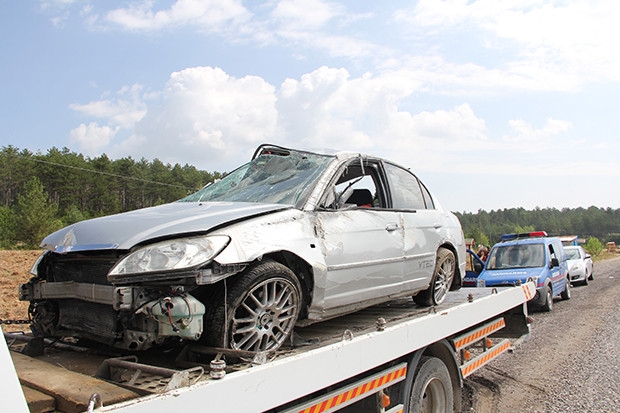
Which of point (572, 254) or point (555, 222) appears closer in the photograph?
point (572, 254)

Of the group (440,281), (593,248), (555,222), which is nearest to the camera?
(440,281)

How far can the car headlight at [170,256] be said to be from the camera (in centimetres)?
265

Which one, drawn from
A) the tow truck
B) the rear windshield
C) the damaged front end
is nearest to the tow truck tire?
the tow truck

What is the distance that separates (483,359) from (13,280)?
632 inches

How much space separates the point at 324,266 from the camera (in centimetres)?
354

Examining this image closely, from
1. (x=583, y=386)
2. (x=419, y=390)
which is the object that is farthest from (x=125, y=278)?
(x=583, y=386)

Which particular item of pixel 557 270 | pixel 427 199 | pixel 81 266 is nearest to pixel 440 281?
pixel 427 199

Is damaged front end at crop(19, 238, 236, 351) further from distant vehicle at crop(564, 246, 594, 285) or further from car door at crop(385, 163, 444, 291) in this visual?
distant vehicle at crop(564, 246, 594, 285)

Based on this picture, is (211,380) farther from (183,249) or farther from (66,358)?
(66,358)

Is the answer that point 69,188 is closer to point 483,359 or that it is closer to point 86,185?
point 86,185

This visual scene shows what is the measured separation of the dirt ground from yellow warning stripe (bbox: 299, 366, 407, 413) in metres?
5.94

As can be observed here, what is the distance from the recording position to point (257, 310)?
3.05 meters

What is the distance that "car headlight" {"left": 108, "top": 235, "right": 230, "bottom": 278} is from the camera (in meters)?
2.65

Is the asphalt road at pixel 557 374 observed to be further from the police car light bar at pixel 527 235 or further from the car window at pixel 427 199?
the police car light bar at pixel 527 235
